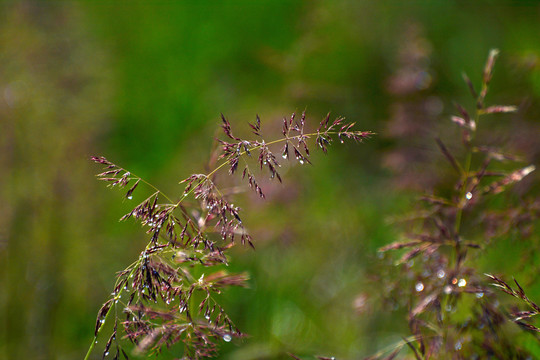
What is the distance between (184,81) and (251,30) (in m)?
1.20

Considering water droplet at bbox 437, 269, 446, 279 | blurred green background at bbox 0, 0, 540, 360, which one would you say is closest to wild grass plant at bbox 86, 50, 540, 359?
water droplet at bbox 437, 269, 446, 279

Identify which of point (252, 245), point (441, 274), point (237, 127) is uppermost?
point (237, 127)

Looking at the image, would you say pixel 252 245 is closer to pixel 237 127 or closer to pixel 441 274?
pixel 441 274

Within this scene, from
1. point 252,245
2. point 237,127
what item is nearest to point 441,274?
point 252,245

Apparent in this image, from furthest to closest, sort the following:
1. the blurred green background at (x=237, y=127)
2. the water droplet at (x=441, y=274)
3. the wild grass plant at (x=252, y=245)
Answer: the blurred green background at (x=237, y=127)
the water droplet at (x=441, y=274)
the wild grass plant at (x=252, y=245)

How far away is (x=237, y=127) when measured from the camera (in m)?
3.62

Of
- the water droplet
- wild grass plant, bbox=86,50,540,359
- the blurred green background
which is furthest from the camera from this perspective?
the blurred green background

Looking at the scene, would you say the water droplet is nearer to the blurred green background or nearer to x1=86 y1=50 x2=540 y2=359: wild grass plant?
x1=86 y1=50 x2=540 y2=359: wild grass plant

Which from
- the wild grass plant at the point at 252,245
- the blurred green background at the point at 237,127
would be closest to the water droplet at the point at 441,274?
the wild grass plant at the point at 252,245

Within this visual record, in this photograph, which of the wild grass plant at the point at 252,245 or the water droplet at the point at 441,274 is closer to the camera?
the wild grass plant at the point at 252,245

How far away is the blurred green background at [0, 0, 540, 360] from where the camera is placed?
2.49 m

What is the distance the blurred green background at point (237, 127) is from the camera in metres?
2.49

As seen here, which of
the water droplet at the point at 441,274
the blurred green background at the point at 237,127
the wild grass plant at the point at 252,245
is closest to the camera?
the wild grass plant at the point at 252,245

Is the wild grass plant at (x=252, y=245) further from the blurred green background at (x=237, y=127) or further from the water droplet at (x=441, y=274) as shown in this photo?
the blurred green background at (x=237, y=127)
